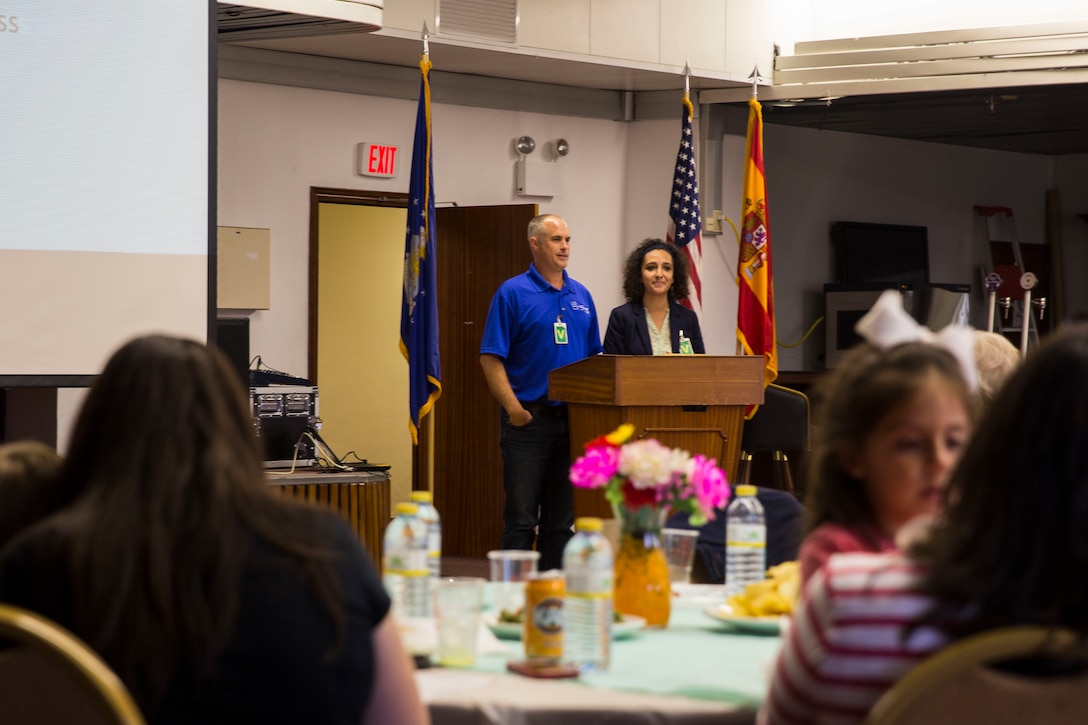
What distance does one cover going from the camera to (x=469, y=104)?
818cm

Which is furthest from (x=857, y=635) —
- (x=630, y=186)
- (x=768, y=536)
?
(x=630, y=186)

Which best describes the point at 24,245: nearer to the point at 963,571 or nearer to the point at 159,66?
the point at 159,66

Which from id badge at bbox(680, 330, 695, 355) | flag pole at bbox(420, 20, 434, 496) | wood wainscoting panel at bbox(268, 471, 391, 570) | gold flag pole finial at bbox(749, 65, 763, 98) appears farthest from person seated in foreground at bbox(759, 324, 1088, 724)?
gold flag pole finial at bbox(749, 65, 763, 98)

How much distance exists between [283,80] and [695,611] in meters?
5.38

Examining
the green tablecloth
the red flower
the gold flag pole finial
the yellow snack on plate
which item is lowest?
the green tablecloth

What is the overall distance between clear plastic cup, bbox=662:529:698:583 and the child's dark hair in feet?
3.26

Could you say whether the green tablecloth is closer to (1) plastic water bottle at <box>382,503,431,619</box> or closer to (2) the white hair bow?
(1) plastic water bottle at <box>382,503,431,619</box>

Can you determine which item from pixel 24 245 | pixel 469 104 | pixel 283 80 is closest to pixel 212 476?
pixel 24 245

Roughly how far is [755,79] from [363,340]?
10.3 ft

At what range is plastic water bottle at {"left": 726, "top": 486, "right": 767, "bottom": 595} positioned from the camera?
289cm

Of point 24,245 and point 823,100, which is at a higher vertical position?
point 823,100

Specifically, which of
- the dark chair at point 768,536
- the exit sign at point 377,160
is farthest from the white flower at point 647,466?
the exit sign at point 377,160

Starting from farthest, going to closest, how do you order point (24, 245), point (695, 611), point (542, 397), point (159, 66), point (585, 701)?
1. point (542, 397)
2. point (159, 66)
3. point (24, 245)
4. point (695, 611)
5. point (585, 701)

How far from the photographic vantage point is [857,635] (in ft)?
5.02
